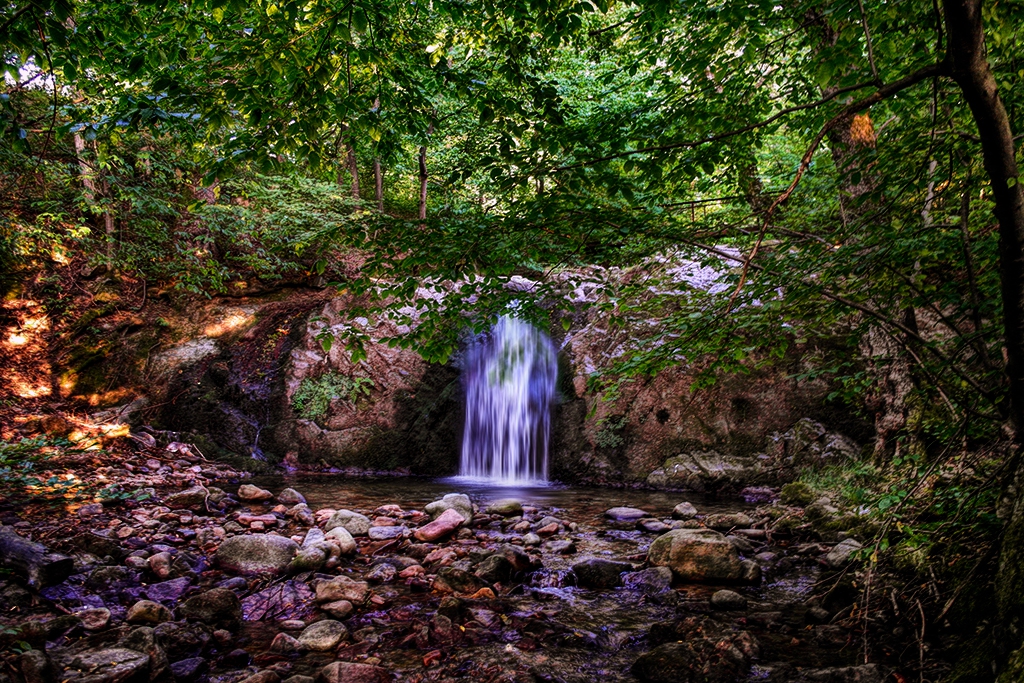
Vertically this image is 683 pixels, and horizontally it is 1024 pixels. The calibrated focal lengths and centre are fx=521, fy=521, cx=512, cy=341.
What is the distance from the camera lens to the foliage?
11594 millimetres

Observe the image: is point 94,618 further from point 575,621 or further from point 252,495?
point 252,495

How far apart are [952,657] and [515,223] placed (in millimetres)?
3347

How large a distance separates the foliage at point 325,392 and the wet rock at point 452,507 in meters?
5.22

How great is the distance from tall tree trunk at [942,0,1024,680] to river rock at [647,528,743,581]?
287cm

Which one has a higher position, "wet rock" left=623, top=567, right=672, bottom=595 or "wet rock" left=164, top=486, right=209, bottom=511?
"wet rock" left=164, top=486, right=209, bottom=511

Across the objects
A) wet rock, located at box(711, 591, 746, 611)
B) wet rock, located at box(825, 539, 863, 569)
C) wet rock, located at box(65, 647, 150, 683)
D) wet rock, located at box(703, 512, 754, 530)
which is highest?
wet rock, located at box(825, 539, 863, 569)

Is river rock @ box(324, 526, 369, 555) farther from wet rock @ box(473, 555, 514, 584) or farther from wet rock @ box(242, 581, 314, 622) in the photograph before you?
wet rock @ box(473, 555, 514, 584)

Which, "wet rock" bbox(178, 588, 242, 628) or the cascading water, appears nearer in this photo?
"wet rock" bbox(178, 588, 242, 628)

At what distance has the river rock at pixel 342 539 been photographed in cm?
551

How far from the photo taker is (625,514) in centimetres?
732

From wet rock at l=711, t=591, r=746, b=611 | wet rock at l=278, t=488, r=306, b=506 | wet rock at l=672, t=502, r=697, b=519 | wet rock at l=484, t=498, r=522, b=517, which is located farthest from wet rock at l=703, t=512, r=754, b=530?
wet rock at l=278, t=488, r=306, b=506

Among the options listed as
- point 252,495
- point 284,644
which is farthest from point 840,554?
point 252,495

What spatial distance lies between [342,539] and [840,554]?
197 inches

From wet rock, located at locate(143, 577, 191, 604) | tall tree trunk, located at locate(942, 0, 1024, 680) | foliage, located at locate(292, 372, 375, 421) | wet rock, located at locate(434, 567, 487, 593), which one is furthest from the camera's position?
foliage, located at locate(292, 372, 375, 421)
